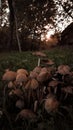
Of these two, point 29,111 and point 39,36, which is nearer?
point 29,111

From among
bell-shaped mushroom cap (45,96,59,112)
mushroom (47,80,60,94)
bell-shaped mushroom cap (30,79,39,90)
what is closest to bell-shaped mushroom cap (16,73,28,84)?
bell-shaped mushroom cap (30,79,39,90)

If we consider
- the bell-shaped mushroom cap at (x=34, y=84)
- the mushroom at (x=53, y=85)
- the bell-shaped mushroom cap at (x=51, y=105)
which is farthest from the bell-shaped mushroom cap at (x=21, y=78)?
the bell-shaped mushroom cap at (x=51, y=105)

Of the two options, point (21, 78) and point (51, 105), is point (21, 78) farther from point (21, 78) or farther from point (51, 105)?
point (51, 105)

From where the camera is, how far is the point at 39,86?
12.1 feet

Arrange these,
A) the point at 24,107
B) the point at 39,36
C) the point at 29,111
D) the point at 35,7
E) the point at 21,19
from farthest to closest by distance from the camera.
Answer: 1. the point at 39,36
2. the point at 21,19
3. the point at 35,7
4. the point at 24,107
5. the point at 29,111

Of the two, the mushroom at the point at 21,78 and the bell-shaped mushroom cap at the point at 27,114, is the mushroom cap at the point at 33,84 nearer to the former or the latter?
the mushroom at the point at 21,78

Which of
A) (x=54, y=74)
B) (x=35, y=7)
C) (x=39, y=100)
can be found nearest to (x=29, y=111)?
(x=39, y=100)

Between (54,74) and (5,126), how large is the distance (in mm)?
789

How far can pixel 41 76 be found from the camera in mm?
3516

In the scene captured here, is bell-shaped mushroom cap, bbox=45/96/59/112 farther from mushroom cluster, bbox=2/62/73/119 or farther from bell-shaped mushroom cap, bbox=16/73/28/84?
bell-shaped mushroom cap, bbox=16/73/28/84

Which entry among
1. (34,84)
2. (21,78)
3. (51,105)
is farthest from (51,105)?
(21,78)

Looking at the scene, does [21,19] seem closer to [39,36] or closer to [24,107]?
[39,36]

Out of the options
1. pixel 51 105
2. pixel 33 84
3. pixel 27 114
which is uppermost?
pixel 33 84

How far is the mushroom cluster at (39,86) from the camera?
352 centimetres
